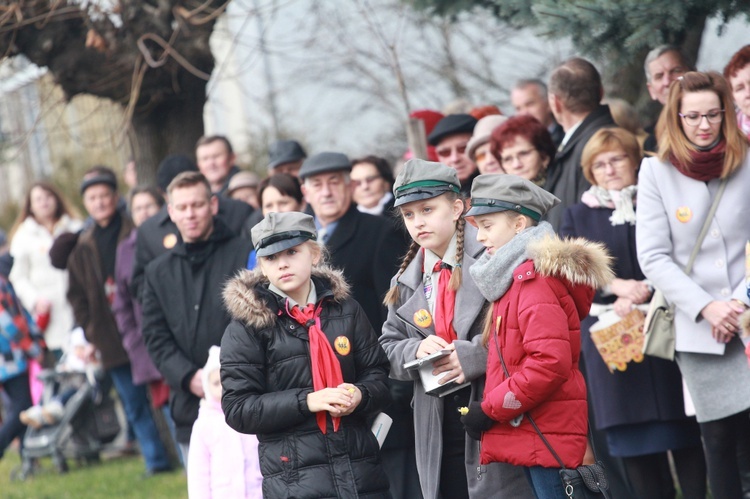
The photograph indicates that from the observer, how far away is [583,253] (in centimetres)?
461

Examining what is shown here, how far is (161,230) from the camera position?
24.8 ft

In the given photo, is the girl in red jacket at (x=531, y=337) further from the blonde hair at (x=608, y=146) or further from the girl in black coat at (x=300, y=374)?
the blonde hair at (x=608, y=146)

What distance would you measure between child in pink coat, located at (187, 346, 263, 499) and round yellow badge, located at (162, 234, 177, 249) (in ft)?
6.29

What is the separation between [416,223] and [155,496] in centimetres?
461

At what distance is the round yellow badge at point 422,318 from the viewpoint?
16.9 ft

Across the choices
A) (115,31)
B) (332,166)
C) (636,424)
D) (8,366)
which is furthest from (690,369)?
(8,366)

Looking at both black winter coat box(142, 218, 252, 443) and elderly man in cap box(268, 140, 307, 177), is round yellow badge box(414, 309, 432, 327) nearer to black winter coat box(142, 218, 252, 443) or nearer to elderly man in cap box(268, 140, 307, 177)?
black winter coat box(142, 218, 252, 443)

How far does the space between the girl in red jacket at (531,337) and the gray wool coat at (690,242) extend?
1011 mm

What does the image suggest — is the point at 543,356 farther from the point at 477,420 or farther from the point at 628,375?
the point at 628,375

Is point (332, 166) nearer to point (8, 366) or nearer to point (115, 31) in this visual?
point (115, 31)

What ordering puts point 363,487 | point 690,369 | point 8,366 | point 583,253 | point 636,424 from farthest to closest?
point 8,366, point 636,424, point 690,369, point 363,487, point 583,253

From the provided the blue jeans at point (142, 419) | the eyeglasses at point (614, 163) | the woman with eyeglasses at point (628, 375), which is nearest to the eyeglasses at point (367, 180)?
the woman with eyeglasses at point (628, 375)

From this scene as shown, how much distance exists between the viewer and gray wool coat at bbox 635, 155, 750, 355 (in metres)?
5.55

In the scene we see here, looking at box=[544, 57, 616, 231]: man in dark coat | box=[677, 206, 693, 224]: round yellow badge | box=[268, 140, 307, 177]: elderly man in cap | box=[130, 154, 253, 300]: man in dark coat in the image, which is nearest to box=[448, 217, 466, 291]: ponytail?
box=[677, 206, 693, 224]: round yellow badge
